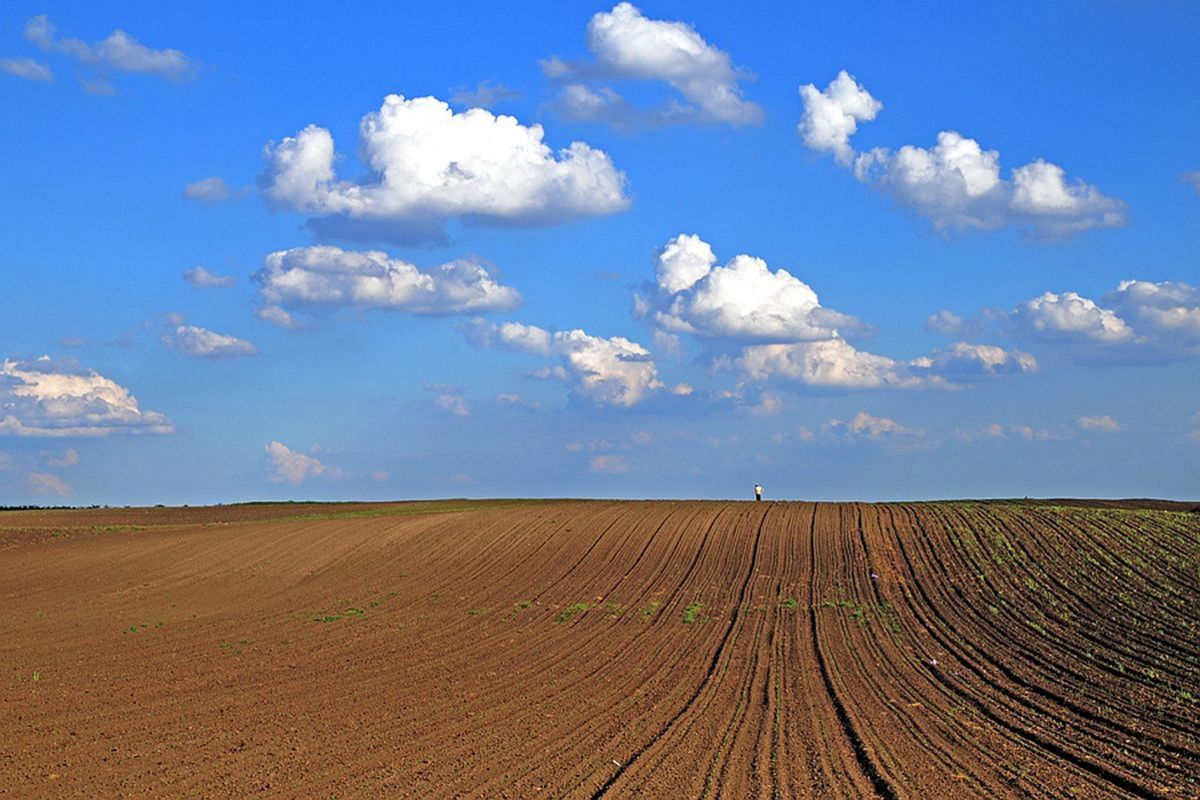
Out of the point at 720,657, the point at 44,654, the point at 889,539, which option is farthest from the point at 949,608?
the point at 44,654

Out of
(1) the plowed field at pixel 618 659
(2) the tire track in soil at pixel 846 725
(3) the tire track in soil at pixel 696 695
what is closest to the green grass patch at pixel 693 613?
(1) the plowed field at pixel 618 659

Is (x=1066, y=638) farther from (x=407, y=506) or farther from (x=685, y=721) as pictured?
(x=407, y=506)

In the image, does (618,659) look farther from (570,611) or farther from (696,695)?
(570,611)

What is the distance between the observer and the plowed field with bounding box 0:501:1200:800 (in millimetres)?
15078

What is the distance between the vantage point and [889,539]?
42000 mm

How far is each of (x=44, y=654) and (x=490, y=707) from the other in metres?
11.2

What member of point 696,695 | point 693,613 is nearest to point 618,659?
point 696,695

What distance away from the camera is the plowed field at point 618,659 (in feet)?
49.5

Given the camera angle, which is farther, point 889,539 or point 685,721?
point 889,539

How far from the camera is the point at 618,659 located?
24438 mm

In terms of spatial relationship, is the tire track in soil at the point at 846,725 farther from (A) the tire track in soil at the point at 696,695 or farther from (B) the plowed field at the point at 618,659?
(A) the tire track in soil at the point at 696,695

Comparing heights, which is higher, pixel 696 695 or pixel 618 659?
pixel 618 659

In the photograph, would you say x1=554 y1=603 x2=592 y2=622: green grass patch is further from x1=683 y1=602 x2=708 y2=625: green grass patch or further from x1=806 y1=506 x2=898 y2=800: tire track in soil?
x1=806 y1=506 x2=898 y2=800: tire track in soil

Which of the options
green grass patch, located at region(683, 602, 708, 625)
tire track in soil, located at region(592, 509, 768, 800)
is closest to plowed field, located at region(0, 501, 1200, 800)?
tire track in soil, located at region(592, 509, 768, 800)
